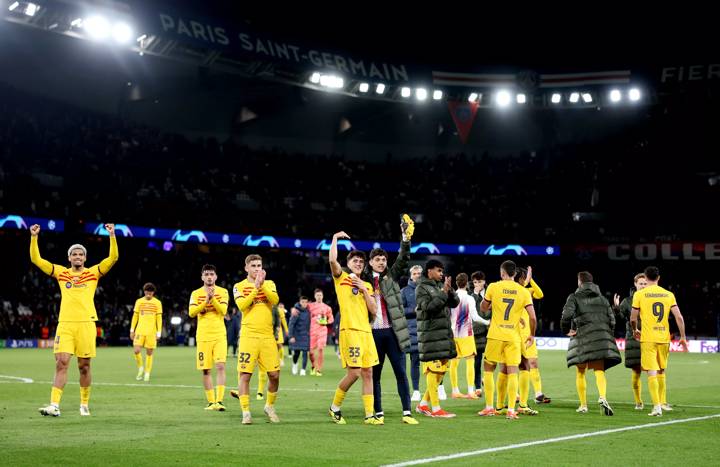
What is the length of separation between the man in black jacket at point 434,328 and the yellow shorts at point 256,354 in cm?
244

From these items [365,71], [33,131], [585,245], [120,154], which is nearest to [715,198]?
[585,245]

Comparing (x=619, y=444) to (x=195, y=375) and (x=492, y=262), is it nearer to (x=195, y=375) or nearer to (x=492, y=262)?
(x=195, y=375)

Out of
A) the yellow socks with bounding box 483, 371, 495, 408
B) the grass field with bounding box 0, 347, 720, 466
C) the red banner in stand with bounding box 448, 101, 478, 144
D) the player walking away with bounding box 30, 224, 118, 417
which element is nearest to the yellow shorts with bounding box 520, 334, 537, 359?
the grass field with bounding box 0, 347, 720, 466

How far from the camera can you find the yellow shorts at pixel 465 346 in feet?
57.7

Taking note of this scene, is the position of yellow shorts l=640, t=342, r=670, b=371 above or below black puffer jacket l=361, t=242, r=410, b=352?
below

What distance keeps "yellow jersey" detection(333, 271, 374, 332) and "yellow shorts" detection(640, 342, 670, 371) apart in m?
4.89

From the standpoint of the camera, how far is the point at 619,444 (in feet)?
35.0

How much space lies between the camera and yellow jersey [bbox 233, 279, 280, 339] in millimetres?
13016

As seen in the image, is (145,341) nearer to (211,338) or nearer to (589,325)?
(211,338)

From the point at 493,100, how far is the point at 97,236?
22.9 metres

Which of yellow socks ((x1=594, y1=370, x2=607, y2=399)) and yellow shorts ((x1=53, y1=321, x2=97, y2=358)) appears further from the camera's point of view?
yellow socks ((x1=594, y1=370, x2=607, y2=399))

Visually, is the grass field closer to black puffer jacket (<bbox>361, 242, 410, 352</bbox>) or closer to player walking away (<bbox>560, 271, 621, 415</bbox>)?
player walking away (<bbox>560, 271, 621, 415</bbox>)

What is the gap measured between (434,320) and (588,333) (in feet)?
8.54

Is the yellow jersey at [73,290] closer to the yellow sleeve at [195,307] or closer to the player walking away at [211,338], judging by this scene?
the yellow sleeve at [195,307]
